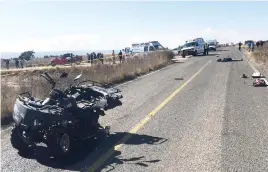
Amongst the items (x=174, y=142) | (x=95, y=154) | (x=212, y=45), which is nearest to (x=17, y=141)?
(x=95, y=154)

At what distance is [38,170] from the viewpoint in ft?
19.9

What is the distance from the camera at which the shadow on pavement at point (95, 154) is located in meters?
6.18

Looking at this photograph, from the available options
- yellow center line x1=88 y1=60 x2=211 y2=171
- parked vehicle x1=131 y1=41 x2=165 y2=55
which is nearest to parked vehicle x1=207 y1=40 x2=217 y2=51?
parked vehicle x1=131 y1=41 x2=165 y2=55

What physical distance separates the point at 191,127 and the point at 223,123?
848 mm

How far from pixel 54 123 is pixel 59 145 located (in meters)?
0.38

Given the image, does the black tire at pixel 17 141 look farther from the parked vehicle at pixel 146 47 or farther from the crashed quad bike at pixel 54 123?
the parked vehicle at pixel 146 47

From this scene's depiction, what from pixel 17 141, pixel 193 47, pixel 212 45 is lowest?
pixel 17 141

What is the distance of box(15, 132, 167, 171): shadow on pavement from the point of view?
618 centimetres

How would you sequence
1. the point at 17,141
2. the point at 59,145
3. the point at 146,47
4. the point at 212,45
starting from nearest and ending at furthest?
the point at 59,145
the point at 17,141
the point at 146,47
the point at 212,45

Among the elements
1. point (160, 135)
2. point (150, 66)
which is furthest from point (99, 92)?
point (150, 66)

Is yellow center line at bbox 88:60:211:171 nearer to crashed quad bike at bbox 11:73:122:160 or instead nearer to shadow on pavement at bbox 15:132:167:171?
shadow on pavement at bbox 15:132:167:171

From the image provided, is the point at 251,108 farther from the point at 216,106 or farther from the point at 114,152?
the point at 114,152

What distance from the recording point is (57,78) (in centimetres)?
1060

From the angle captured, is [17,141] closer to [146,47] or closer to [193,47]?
[146,47]
